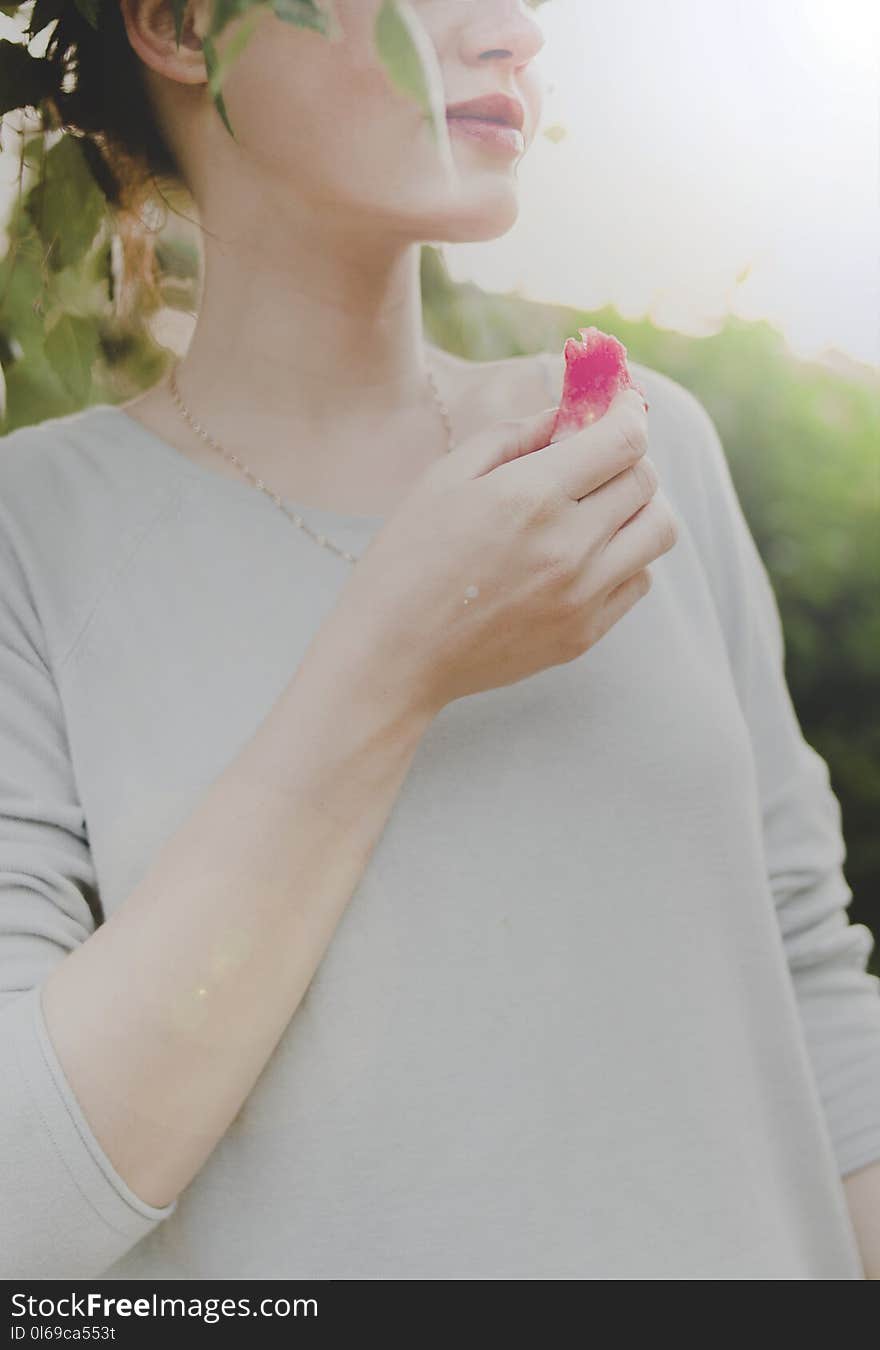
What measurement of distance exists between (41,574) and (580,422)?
0.41 meters

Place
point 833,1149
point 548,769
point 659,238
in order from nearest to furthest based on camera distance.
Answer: point 548,769
point 833,1149
point 659,238

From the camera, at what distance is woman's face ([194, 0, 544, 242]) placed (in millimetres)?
764

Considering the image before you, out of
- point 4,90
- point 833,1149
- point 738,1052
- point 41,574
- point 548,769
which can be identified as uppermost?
point 4,90

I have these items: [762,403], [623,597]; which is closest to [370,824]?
[623,597]

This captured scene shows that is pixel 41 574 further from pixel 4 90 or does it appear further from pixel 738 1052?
pixel 738 1052

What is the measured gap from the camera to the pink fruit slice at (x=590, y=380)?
725 millimetres

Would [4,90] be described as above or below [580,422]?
above

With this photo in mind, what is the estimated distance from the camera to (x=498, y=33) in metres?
0.76

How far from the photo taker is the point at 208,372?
951mm

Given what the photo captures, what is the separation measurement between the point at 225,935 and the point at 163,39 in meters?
0.69

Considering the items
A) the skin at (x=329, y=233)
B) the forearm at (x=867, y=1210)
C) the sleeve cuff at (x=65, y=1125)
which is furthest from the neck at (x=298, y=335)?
the forearm at (x=867, y=1210)

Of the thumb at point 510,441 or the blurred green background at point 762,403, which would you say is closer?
the thumb at point 510,441

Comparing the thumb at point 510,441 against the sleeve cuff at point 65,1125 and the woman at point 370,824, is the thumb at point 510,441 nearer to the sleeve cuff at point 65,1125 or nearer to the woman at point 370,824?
the woman at point 370,824
